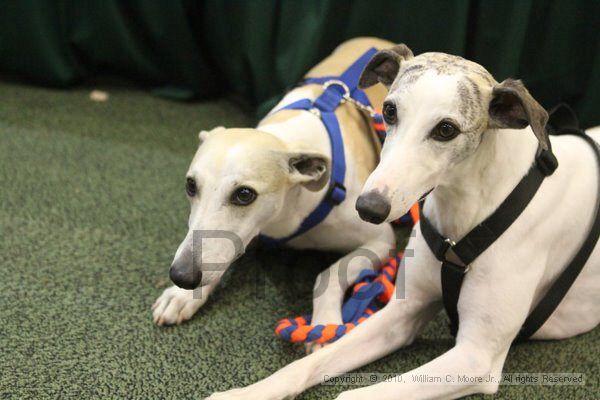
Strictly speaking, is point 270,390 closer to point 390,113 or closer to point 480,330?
point 480,330

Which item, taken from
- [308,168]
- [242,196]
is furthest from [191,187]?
[308,168]

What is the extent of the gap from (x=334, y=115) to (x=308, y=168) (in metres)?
0.34

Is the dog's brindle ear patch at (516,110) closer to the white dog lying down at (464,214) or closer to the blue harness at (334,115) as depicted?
the white dog lying down at (464,214)

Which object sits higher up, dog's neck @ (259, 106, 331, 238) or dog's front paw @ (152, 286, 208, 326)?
dog's neck @ (259, 106, 331, 238)

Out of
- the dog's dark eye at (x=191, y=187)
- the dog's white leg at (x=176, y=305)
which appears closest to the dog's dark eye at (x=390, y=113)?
the dog's dark eye at (x=191, y=187)

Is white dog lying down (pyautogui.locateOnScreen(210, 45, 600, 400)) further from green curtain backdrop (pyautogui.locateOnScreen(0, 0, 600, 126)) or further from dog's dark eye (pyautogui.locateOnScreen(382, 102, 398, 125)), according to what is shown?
green curtain backdrop (pyautogui.locateOnScreen(0, 0, 600, 126))

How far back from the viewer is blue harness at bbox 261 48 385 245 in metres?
1.81

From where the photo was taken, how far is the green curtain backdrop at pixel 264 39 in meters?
2.43

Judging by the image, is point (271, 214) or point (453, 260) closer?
point (453, 260)

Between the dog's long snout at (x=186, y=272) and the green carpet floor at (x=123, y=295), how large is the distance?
0.81ft

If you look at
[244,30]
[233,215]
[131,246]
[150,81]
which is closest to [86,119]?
[150,81]

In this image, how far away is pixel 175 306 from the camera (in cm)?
169

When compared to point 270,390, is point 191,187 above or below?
above

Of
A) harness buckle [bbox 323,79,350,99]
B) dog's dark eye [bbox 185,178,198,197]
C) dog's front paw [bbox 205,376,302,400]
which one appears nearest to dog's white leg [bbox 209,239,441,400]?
dog's front paw [bbox 205,376,302,400]
